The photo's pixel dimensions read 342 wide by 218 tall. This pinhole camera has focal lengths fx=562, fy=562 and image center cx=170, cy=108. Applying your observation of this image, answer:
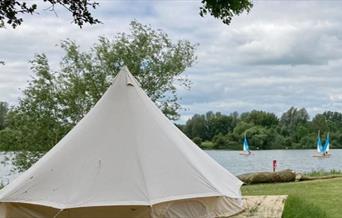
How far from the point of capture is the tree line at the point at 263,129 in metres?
24.3

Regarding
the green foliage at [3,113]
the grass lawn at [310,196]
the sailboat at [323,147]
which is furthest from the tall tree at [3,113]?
the sailboat at [323,147]

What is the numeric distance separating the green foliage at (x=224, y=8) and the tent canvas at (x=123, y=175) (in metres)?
3.60

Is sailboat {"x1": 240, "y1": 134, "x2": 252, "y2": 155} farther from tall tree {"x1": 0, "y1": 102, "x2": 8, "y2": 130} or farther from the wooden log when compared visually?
tall tree {"x1": 0, "y1": 102, "x2": 8, "y2": 130}

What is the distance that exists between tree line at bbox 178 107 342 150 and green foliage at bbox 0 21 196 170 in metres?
3.40

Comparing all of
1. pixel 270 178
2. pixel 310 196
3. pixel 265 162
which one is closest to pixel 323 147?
pixel 265 162

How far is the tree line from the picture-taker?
24266 millimetres

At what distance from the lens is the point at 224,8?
164 inches

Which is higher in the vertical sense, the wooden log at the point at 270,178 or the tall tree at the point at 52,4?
the tall tree at the point at 52,4

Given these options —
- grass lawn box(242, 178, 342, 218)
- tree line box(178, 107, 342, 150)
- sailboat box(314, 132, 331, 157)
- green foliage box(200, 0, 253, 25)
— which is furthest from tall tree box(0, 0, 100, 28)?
sailboat box(314, 132, 331, 157)

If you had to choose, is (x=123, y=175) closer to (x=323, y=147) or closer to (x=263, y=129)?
(x=263, y=129)

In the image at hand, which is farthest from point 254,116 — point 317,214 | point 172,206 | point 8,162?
point 172,206

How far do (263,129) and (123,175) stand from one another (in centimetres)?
2593

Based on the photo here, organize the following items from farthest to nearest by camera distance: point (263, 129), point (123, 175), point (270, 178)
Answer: point (263, 129), point (270, 178), point (123, 175)

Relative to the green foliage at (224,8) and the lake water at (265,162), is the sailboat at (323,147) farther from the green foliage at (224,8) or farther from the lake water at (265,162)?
the green foliage at (224,8)
